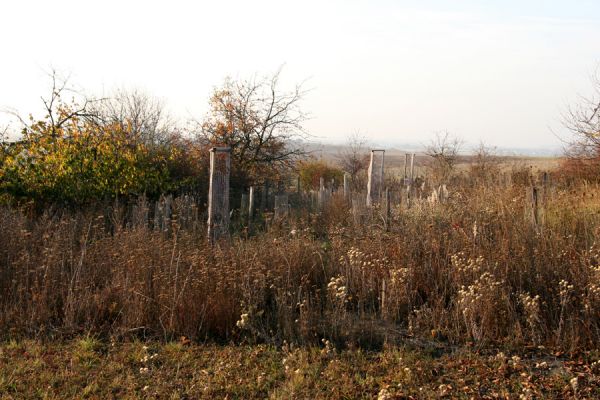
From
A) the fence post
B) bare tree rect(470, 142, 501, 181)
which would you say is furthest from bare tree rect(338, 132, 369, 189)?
the fence post

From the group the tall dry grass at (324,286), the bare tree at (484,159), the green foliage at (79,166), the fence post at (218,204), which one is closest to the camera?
the tall dry grass at (324,286)

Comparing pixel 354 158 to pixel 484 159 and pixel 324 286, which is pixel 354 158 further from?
pixel 324 286

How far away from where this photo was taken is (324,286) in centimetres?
639

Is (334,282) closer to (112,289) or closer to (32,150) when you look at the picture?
Result: (112,289)

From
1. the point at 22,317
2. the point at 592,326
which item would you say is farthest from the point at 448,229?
the point at 22,317

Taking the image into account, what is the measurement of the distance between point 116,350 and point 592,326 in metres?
4.25

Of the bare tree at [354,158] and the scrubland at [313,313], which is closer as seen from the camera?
the scrubland at [313,313]

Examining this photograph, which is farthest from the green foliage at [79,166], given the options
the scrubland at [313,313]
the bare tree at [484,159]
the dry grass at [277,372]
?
the bare tree at [484,159]

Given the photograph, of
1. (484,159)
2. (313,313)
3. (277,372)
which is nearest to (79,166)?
(313,313)

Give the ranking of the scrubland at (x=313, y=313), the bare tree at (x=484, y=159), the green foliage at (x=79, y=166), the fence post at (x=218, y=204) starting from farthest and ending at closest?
the bare tree at (x=484, y=159) < the green foliage at (x=79, y=166) < the fence post at (x=218, y=204) < the scrubland at (x=313, y=313)

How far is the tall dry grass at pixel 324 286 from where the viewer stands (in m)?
5.25

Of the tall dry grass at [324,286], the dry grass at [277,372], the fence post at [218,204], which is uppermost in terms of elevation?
the fence post at [218,204]

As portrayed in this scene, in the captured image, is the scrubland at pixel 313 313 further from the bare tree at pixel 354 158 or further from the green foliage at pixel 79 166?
the bare tree at pixel 354 158

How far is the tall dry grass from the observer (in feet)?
17.2
